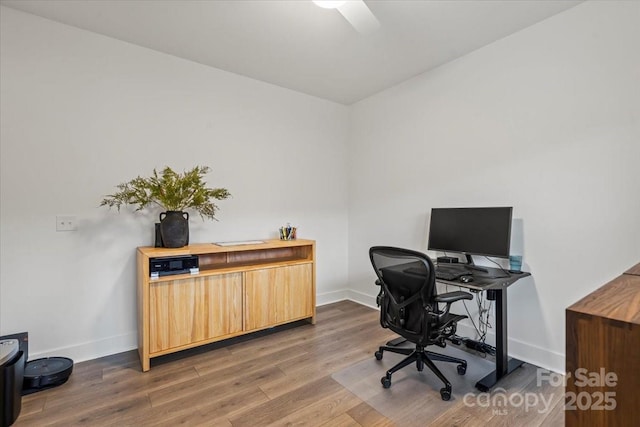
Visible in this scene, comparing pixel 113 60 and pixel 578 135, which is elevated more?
pixel 113 60

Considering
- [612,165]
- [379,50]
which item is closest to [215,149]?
[379,50]

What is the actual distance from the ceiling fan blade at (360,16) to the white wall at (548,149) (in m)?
1.11

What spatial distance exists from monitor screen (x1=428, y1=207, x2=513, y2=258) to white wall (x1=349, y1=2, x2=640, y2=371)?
23cm

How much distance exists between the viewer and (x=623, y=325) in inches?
30.0

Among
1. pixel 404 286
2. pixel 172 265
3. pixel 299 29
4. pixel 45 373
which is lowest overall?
pixel 45 373

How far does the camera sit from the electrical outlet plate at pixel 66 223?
2.49 metres

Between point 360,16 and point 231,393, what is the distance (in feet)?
9.23

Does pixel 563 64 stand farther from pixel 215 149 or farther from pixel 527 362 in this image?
pixel 215 149

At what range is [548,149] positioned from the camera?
2.44 meters

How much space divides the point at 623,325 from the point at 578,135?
210 centimetres

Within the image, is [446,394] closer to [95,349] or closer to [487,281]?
[487,281]

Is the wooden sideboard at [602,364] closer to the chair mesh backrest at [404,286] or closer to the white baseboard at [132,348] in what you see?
the chair mesh backrest at [404,286]

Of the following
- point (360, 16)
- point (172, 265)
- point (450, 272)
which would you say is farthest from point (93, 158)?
point (450, 272)

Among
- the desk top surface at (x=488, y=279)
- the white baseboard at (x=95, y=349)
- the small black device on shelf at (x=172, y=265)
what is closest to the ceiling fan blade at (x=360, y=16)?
the desk top surface at (x=488, y=279)
